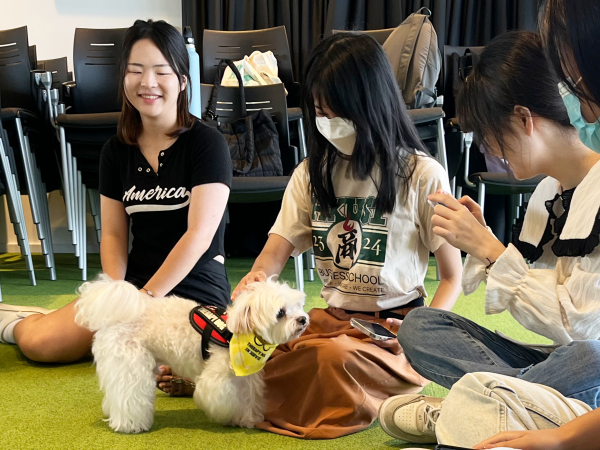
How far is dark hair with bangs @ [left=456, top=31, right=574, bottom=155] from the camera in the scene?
116cm

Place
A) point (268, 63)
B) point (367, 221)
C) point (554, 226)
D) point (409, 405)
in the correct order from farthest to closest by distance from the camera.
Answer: point (268, 63) → point (367, 221) → point (409, 405) → point (554, 226)

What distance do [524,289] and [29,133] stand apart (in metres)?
2.98

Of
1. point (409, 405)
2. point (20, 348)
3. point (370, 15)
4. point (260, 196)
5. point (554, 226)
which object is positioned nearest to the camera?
point (554, 226)

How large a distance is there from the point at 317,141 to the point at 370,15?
288 cm

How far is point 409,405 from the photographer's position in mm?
1411

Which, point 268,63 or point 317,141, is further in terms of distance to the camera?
point 268,63

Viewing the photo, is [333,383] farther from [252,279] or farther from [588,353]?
[588,353]

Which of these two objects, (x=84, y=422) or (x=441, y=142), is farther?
(x=441, y=142)

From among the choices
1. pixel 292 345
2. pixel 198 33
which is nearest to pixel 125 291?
pixel 292 345

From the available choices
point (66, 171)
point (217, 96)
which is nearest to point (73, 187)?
point (66, 171)

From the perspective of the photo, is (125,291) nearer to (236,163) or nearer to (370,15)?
(236,163)

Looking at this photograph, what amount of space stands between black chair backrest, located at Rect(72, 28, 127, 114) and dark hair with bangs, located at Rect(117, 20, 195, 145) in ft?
5.96

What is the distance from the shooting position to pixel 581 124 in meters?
0.92

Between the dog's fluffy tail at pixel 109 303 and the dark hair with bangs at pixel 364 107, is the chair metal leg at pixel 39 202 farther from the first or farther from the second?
the dark hair with bangs at pixel 364 107
